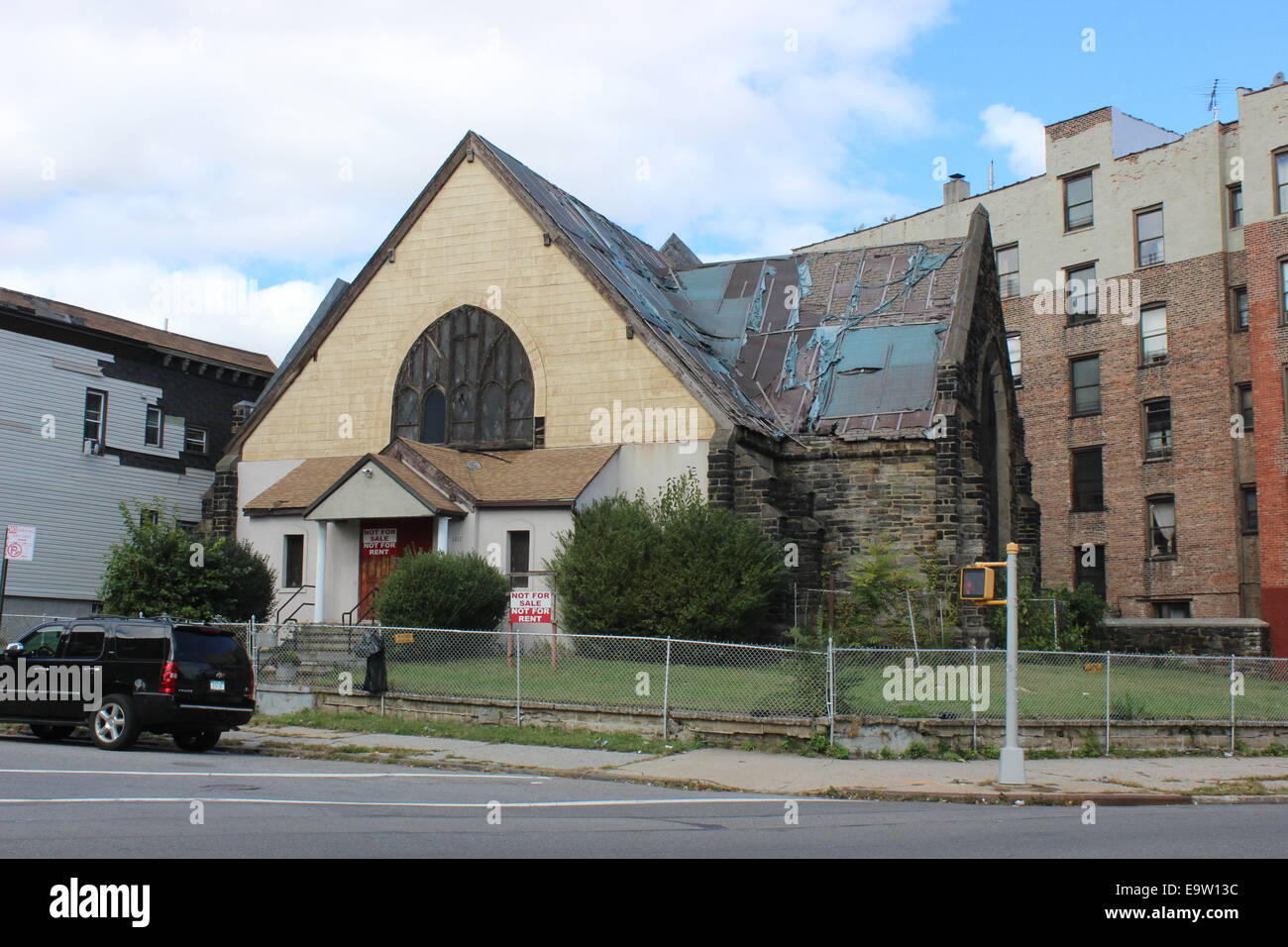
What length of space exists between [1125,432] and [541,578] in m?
26.0

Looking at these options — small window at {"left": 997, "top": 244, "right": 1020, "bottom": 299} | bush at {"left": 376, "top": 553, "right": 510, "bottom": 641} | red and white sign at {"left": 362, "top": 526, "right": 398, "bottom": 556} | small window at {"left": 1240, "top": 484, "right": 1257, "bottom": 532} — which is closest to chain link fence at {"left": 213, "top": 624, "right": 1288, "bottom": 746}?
bush at {"left": 376, "top": 553, "right": 510, "bottom": 641}

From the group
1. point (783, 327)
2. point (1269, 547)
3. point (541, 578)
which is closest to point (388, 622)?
point (541, 578)

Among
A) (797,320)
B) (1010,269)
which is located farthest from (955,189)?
(797,320)

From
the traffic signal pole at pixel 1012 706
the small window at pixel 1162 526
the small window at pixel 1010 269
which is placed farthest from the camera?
the small window at pixel 1010 269

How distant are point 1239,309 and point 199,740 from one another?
Answer: 36.3 m

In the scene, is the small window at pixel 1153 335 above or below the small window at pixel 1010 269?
below

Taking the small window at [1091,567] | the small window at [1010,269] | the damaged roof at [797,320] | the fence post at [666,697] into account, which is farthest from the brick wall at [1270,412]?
the fence post at [666,697]

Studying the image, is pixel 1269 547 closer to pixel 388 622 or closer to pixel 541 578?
pixel 541 578

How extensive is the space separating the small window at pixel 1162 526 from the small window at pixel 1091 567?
194 centimetres

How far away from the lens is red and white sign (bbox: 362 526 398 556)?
91.8 feet

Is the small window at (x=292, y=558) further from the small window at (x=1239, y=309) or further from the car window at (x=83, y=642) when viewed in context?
the small window at (x=1239, y=309)

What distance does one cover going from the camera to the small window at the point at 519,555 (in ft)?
87.2

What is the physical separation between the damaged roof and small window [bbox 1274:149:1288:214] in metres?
12.7

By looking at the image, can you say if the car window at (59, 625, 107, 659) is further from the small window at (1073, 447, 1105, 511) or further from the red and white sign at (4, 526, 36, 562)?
the small window at (1073, 447, 1105, 511)
